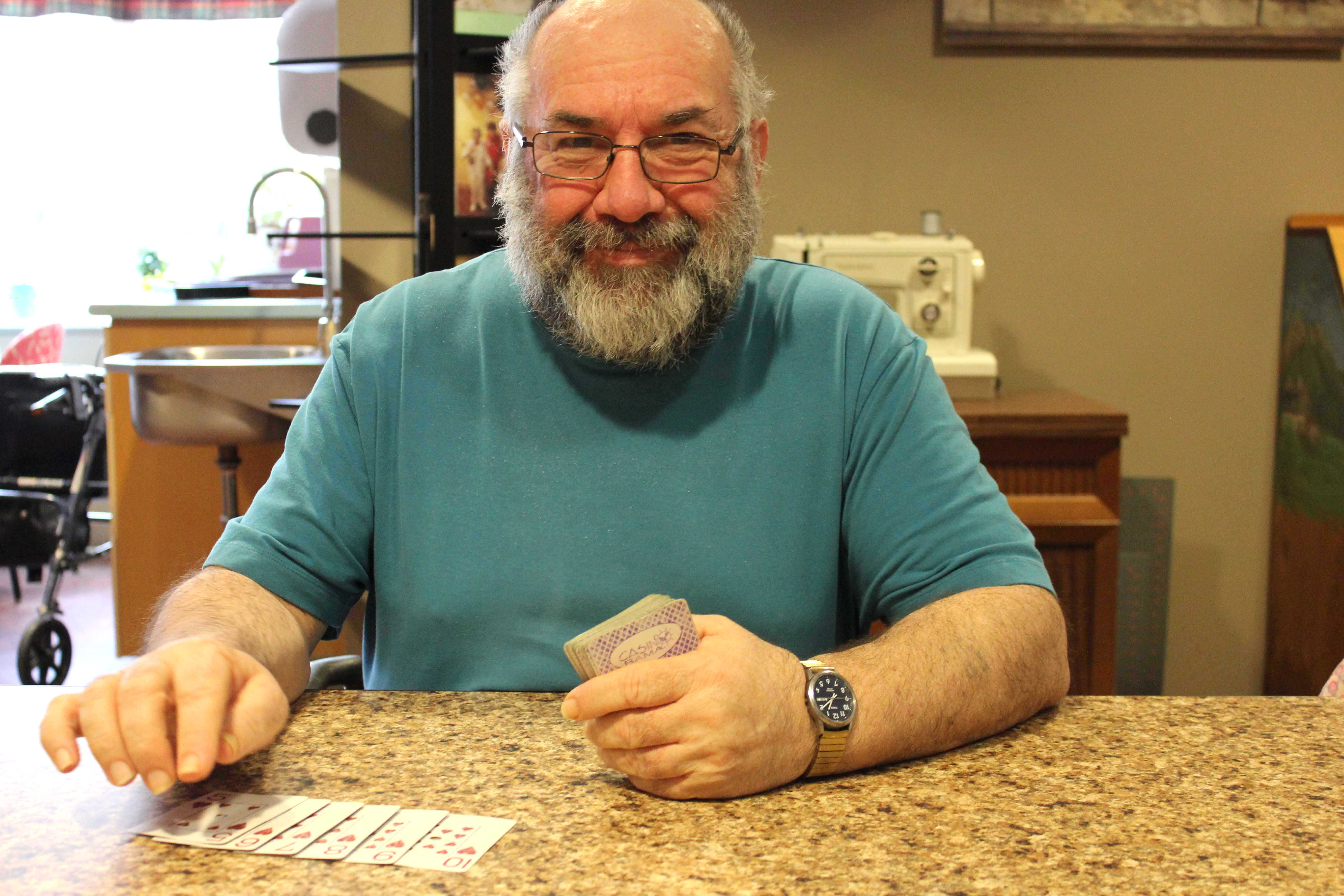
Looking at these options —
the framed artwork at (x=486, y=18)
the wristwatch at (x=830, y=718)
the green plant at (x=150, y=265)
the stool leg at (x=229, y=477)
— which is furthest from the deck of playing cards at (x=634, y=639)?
the green plant at (x=150, y=265)

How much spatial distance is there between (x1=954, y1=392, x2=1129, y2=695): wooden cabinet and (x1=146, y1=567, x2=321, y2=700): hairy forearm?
1732 millimetres

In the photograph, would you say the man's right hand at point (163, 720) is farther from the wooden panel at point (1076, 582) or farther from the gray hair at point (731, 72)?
the wooden panel at point (1076, 582)

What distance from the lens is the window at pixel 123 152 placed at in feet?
19.1

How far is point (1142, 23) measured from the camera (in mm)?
2914

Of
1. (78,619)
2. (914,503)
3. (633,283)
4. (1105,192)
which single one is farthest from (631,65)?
(78,619)

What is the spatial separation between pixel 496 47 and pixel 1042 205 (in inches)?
61.4

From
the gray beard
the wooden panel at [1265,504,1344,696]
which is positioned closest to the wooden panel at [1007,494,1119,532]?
the wooden panel at [1265,504,1344,696]

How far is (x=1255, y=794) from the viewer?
29.9 inches

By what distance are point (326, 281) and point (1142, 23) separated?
233 centimetres

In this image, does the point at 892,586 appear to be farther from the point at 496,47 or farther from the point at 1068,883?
the point at 496,47

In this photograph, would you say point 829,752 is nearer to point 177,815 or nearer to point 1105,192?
point 177,815

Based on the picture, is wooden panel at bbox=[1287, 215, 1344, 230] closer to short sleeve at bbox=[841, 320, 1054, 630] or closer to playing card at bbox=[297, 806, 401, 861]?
short sleeve at bbox=[841, 320, 1054, 630]

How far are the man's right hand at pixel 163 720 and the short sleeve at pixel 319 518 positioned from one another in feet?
0.96

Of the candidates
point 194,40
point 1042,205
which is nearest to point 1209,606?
point 1042,205
